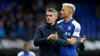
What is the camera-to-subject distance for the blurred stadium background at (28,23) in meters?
16.6

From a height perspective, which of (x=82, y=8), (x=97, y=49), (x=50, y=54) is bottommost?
(x=50, y=54)

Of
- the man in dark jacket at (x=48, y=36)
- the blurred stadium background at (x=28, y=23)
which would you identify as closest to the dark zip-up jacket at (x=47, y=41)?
the man in dark jacket at (x=48, y=36)

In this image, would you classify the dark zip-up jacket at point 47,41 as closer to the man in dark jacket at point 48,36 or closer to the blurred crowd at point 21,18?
the man in dark jacket at point 48,36

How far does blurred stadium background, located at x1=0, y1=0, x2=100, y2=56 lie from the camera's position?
16562mm

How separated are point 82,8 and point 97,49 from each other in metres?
1.92

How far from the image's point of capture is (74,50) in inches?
319

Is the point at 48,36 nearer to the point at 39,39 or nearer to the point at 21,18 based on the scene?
the point at 39,39

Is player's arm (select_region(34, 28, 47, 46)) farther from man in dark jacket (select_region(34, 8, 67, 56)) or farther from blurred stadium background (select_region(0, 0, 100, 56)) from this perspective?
blurred stadium background (select_region(0, 0, 100, 56))

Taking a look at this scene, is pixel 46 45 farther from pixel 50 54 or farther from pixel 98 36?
pixel 98 36

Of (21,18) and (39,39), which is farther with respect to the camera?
(21,18)

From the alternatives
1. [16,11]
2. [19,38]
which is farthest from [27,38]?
[16,11]

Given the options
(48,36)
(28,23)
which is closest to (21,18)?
(28,23)

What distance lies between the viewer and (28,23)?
1683cm

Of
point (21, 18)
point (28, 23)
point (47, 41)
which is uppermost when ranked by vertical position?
point (21, 18)
